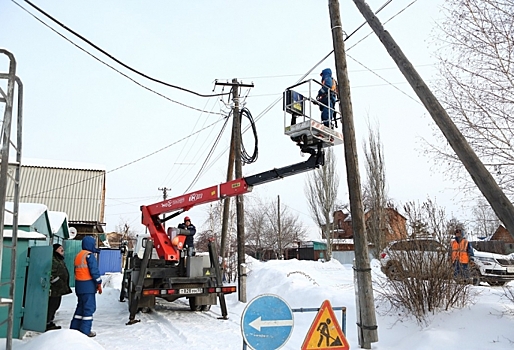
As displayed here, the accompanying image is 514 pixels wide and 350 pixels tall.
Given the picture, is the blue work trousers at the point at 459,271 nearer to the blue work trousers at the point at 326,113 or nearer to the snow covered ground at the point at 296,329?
the snow covered ground at the point at 296,329

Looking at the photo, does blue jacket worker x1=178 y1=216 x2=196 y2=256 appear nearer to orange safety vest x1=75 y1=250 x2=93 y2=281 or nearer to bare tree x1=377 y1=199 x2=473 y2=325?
orange safety vest x1=75 y1=250 x2=93 y2=281

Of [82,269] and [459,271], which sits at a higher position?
[82,269]

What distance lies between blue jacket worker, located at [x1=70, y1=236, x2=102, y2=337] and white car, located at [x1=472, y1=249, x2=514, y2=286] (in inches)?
477

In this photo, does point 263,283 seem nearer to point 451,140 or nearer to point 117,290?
point 117,290

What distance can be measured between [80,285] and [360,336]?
18.0 ft

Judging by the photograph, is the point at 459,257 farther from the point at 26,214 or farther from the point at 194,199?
the point at 26,214

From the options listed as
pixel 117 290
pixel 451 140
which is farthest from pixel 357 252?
pixel 117 290

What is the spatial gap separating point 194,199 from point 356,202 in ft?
15.4

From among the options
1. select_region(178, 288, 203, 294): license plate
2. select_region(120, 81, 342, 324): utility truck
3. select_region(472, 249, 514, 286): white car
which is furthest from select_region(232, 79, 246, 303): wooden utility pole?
select_region(472, 249, 514, 286): white car

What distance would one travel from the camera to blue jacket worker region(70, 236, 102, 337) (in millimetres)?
8180

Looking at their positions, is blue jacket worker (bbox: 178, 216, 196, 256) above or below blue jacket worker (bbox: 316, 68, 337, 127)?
below

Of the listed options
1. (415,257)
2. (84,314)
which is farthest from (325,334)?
(84,314)

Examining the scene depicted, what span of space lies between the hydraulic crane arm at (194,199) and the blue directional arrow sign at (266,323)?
11.8ft

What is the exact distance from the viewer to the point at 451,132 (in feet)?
20.3
